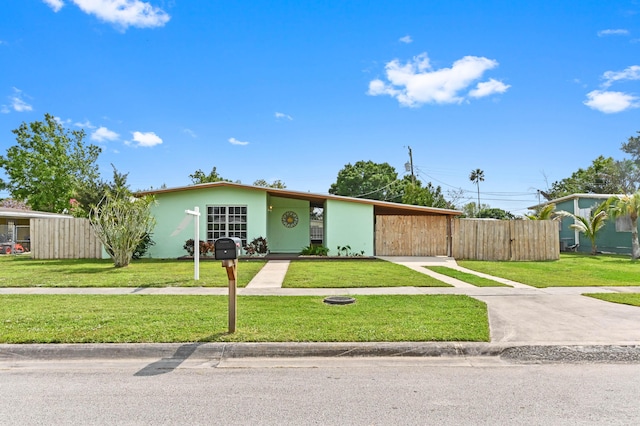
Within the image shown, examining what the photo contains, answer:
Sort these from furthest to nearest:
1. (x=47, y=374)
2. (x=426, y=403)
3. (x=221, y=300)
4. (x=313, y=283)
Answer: (x=313, y=283)
(x=221, y=300)
(x=47, y=374)
(x=426, y=403)

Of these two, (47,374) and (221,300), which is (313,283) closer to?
(221,300)

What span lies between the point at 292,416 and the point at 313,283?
20.9 feet

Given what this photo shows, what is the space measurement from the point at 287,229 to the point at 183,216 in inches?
232

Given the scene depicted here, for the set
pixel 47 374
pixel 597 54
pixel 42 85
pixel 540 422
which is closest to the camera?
pixel 540 422

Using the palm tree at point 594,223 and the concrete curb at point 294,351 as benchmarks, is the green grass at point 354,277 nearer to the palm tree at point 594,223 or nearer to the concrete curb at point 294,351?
the concrete curb at point 294,351

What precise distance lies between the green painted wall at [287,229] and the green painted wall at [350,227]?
3633mm

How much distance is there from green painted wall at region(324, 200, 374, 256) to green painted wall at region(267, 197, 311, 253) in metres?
3.63

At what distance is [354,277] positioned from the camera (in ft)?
35.0

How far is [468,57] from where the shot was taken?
561 inches

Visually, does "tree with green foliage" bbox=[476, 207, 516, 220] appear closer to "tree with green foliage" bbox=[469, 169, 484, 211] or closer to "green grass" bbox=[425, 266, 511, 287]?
"tree with green foliage" bbox=[469, 169, 484, 211]

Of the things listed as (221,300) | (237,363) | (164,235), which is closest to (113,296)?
(221,300)

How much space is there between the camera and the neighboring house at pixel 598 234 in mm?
21017

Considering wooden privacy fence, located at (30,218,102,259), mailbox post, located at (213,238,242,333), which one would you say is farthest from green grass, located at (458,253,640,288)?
wooden privacy fence, located at (30,218,102,259)

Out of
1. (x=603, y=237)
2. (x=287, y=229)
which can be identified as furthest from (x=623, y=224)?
(x=287, y=229)
